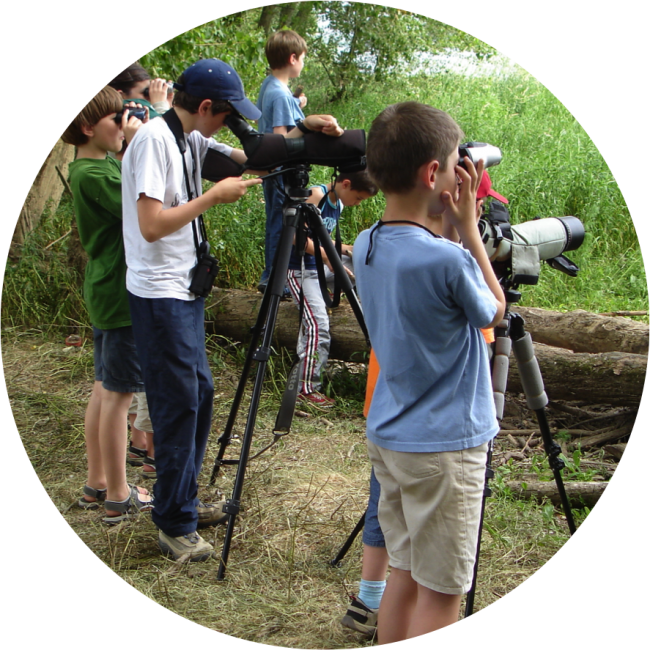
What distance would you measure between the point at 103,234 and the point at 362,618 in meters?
1.68

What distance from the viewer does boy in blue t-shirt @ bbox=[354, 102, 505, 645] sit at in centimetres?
136

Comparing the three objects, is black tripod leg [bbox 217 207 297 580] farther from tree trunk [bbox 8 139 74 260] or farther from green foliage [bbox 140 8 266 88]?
tree trunk [bbox 8 139 74 260]

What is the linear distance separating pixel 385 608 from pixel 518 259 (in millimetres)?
1004

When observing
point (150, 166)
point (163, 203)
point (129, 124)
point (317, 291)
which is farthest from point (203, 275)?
point (317, 291)

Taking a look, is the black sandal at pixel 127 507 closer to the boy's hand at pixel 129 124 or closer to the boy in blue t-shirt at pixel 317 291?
the boy in blue t-shirt at pixel 317 291

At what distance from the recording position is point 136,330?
2.17 meters

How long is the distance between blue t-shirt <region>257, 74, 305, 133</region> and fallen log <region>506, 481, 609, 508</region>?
7.95 feet

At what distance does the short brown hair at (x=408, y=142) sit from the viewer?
4.55 ft

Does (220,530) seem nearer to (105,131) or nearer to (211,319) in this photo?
(105,131)

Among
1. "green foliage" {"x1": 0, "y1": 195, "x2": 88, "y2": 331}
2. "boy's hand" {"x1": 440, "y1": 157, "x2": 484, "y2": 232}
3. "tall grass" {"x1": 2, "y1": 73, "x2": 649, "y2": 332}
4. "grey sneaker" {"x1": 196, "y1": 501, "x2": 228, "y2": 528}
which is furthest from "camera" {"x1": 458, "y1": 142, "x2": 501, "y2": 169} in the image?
"green foliage" {"x1": 0, "y1": 195, "x2": 88, "y2": 331}

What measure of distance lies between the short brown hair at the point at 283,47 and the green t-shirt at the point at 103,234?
183 centimetres

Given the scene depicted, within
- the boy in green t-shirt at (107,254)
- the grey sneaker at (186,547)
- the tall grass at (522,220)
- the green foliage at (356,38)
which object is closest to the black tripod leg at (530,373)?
the grey sneaker at (186,547)

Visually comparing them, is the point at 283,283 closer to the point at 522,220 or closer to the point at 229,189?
the point at 229,189

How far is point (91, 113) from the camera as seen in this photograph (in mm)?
2393
